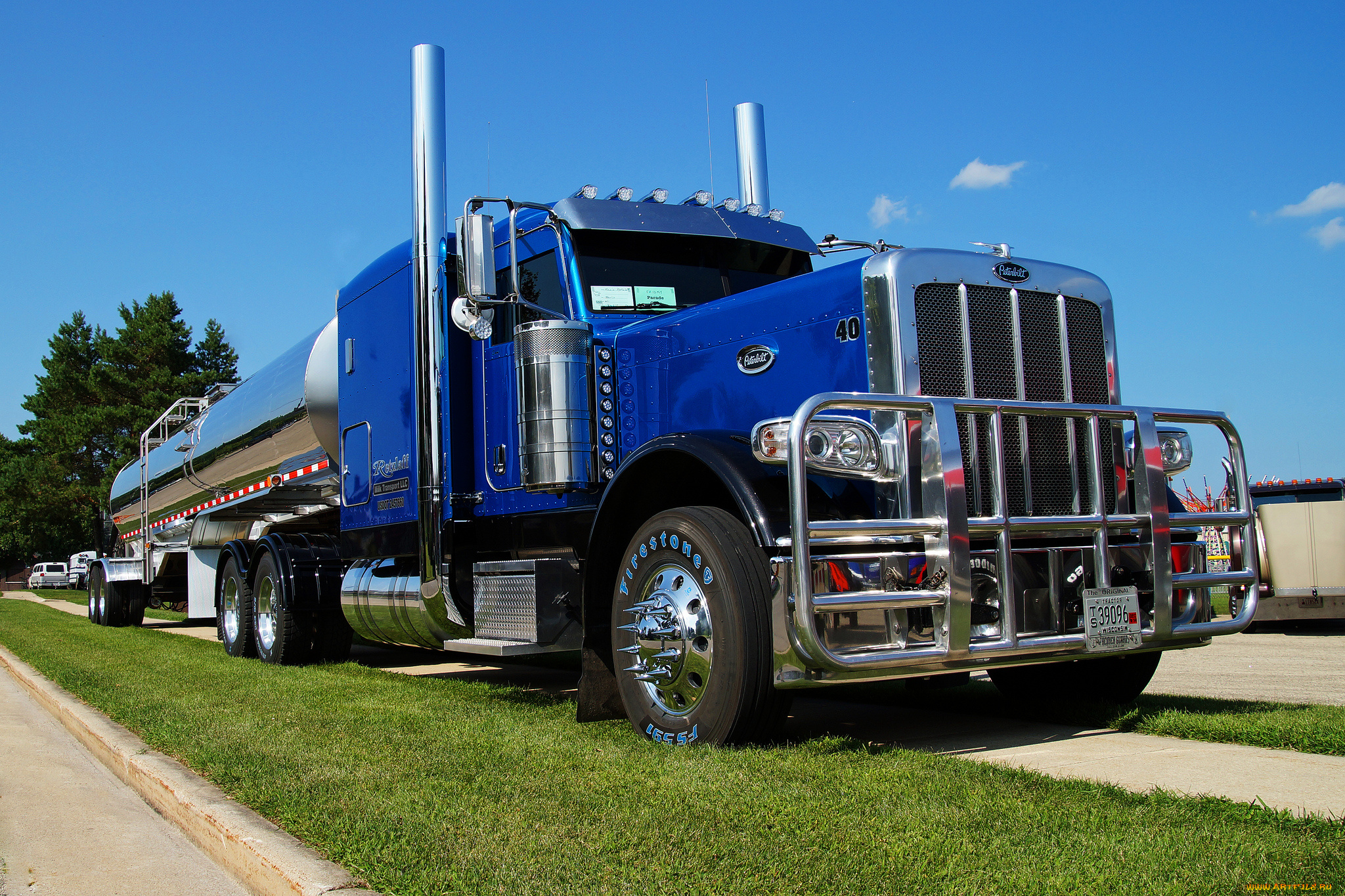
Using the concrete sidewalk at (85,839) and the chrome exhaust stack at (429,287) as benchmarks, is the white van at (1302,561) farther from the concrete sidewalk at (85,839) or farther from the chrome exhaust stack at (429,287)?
the concrete sidewalk at (85,839)

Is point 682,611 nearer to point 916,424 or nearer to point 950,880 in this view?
point 916,424

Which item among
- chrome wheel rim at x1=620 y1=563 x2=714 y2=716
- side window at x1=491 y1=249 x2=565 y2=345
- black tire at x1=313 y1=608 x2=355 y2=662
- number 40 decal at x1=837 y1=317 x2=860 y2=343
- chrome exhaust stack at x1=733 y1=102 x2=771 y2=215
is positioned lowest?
black tire at x1=313 y1=608 x2=355 y2=662

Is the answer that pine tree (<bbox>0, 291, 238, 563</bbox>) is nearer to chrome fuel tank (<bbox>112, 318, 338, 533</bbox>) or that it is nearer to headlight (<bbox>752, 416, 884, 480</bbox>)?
chrome fuel tank (<bbox>112, 318, 338, 533</bbox>)

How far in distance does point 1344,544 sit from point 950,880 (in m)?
10.8

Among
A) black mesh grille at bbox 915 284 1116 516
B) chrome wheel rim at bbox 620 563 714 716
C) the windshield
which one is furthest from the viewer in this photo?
the windshield

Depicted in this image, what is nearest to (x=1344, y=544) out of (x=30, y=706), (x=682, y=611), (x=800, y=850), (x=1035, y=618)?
(x=1035, y=618)

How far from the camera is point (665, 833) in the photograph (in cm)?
332

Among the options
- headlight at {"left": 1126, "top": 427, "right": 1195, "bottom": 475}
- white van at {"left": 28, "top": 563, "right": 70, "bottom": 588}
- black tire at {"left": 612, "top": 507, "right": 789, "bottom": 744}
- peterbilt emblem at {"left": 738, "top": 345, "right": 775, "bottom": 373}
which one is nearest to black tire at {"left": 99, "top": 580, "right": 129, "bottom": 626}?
black tire at {"left": 612, "top": 507, "right": 789, "bottom": 744}

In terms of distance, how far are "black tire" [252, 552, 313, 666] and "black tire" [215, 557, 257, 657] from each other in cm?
9

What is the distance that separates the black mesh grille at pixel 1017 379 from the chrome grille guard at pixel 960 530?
150 millimetres

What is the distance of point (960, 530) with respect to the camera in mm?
4293

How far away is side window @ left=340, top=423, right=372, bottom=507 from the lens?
834cm

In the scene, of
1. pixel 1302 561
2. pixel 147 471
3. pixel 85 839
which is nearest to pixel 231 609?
pixel 147 471

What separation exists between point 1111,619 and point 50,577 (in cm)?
6371
